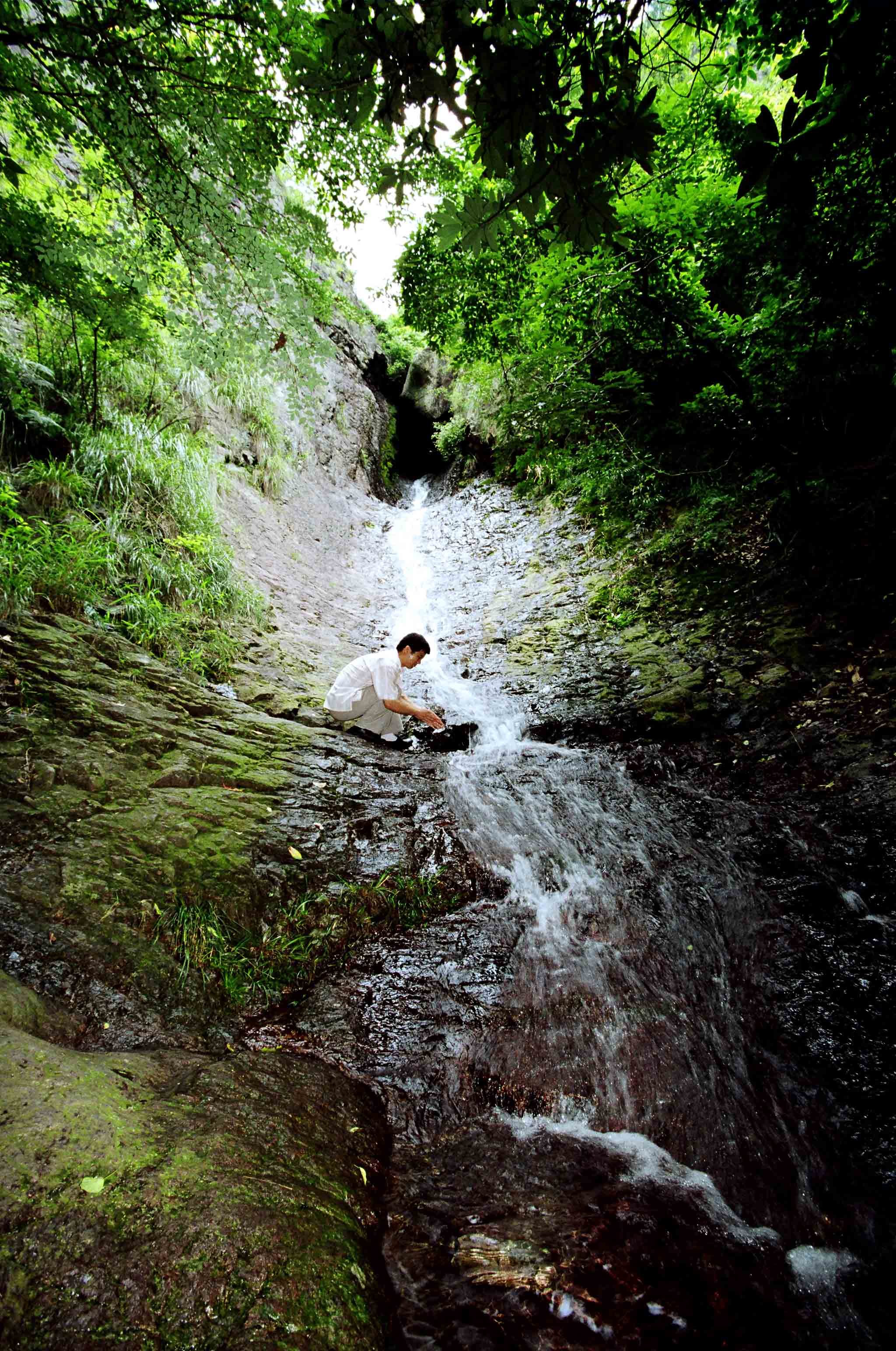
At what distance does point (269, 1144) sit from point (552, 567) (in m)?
7.85

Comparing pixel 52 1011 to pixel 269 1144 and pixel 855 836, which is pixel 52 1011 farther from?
pixel 855 836

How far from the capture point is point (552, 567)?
8578mm

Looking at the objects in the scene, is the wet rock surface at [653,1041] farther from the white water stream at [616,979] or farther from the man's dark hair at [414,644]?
the man's dark hair at [414,644]

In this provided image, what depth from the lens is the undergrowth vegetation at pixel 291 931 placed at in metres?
2.61

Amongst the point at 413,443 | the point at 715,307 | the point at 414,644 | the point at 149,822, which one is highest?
the point at 715,307

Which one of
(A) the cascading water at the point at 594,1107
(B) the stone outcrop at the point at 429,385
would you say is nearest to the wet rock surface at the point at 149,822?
(A) the cascading water at the point at 594,1107

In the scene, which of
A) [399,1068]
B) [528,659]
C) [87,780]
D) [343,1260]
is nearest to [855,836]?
[399,1068]

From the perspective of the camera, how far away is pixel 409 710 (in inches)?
189

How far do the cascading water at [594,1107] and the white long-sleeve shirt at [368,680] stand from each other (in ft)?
4.74

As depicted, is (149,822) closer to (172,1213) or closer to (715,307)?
(172,1213)

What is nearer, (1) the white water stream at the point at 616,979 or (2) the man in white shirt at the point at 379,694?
(1) the white water stream at the point at 616,979

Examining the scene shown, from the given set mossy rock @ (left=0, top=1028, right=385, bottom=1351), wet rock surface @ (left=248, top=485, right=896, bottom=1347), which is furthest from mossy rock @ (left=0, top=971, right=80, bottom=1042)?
wet rock surface @ (left=248, top=485, right=896, bottom=1347)

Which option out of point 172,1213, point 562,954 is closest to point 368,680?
point 562,954

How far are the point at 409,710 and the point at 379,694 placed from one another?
1.01 ft
